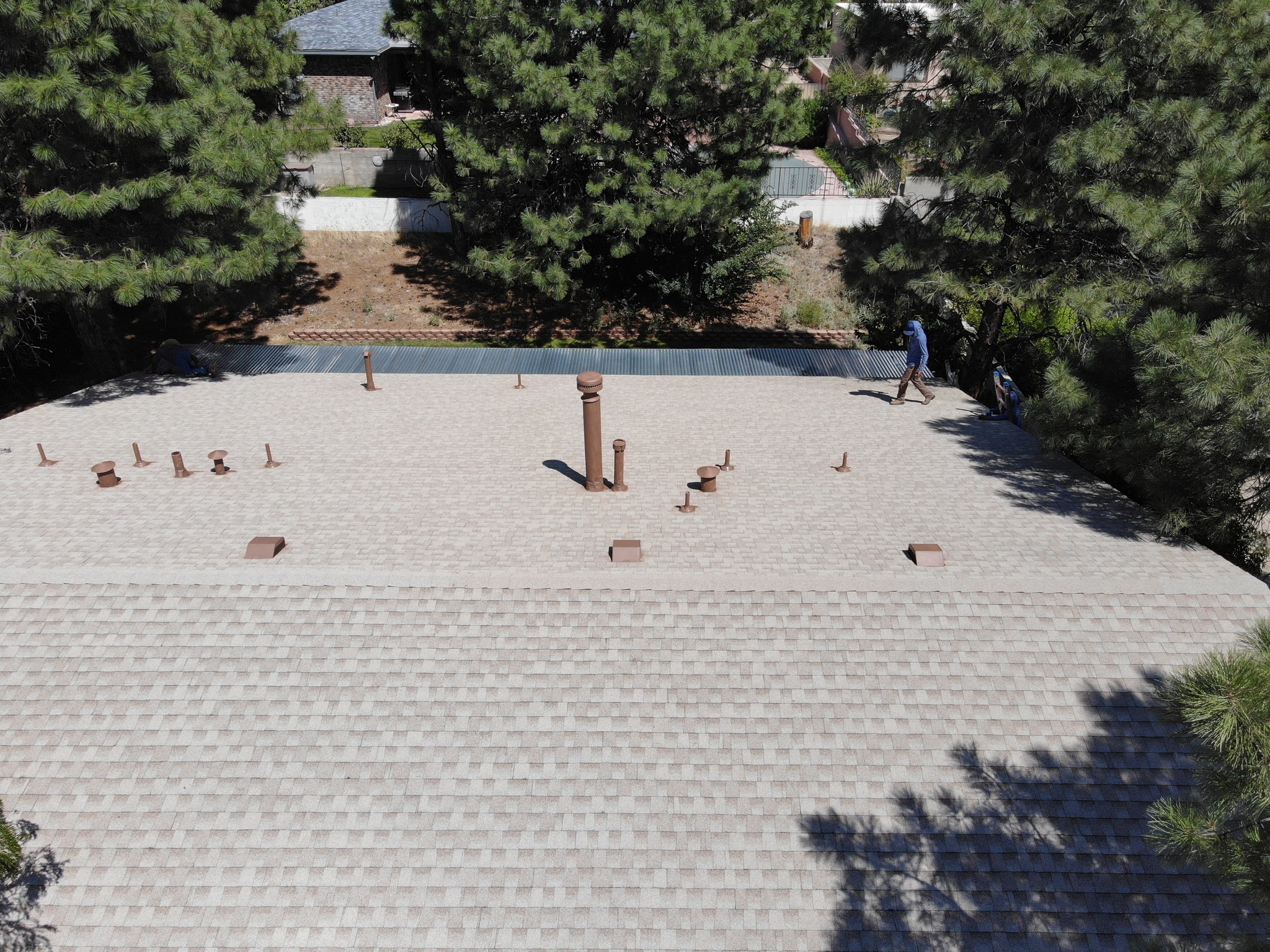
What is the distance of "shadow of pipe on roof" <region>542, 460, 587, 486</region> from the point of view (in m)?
11.3

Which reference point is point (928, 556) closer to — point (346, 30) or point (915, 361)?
point (915, 361)

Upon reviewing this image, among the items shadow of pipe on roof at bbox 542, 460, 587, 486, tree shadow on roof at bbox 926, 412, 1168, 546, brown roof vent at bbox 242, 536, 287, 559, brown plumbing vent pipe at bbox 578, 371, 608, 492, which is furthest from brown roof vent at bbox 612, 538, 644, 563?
tree shadow on roof at bbox 926, 412, 1168, 546

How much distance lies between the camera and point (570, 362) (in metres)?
16.1

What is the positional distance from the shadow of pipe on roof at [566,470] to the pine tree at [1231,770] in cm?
765

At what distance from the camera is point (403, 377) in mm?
15234

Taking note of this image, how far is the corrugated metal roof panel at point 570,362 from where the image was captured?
15.7 m

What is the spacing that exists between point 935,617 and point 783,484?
3159 millimetres

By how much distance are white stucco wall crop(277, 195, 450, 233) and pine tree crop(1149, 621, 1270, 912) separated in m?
24.9

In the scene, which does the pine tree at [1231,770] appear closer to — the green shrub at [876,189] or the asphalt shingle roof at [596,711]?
the asphalt shingle roof at [596,711]

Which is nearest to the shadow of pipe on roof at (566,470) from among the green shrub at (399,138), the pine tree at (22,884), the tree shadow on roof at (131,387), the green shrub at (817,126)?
the pine tree at (22,884)

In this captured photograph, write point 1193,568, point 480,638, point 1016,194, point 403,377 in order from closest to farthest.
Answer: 1. point 480,638
2. point 1193,568
3. point 1016,194
4. point 403,377

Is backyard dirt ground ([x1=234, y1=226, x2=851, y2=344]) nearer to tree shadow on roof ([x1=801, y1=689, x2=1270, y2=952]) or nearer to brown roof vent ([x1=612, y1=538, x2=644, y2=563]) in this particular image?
brown roof vent ([x1=612, y1=538, x2=644, y2=563])

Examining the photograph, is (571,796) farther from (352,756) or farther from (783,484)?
(783,484)

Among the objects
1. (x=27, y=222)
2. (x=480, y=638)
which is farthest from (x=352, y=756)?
(x=27, y=222)
